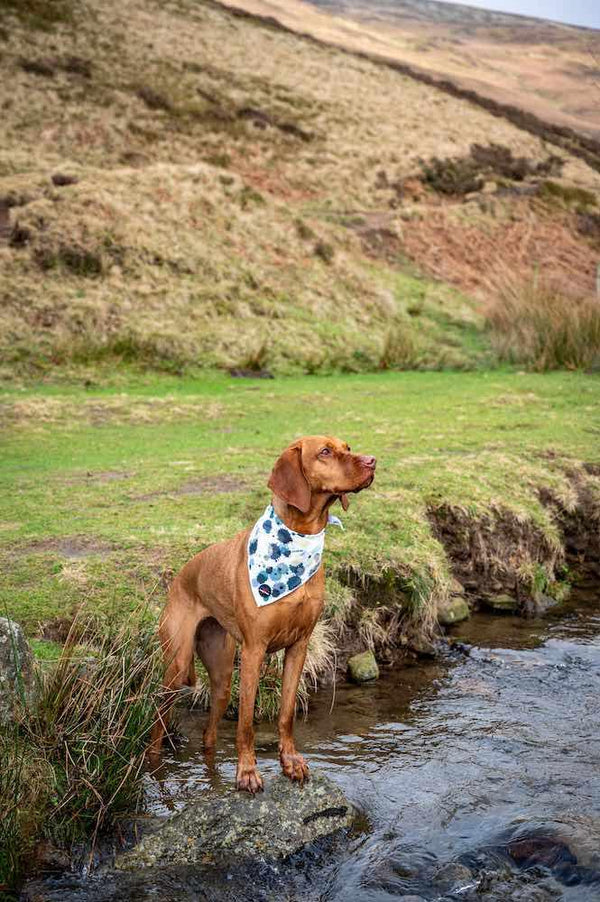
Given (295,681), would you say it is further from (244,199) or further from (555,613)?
(244,199)

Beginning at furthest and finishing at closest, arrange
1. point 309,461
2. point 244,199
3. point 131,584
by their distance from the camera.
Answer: point 244,199, point 131,584, point 309,461

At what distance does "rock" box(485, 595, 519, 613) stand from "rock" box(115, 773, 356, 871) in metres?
5.30

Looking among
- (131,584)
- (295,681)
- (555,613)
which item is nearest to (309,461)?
(295,681)

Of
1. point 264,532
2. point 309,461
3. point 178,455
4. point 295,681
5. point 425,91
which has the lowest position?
point 178,455

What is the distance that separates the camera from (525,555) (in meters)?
11.7

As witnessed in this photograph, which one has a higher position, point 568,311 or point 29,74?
point 29,74

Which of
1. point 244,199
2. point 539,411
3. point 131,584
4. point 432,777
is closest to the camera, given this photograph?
point 432,777

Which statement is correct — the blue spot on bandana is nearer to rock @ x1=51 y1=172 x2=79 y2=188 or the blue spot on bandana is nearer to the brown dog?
the brown dog

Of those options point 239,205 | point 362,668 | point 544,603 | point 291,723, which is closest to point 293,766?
point 291,723

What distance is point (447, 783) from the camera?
22.7ft

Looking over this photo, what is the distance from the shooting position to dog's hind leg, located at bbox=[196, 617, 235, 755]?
6.81 m

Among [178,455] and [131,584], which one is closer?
[131,584]

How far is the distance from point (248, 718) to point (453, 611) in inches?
201

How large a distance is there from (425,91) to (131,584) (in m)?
57.4
